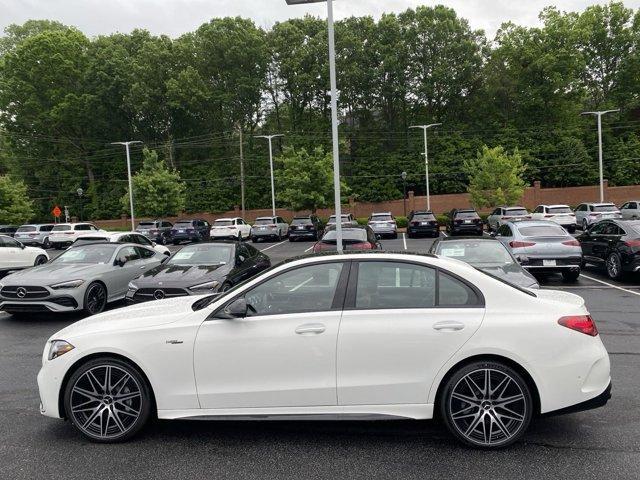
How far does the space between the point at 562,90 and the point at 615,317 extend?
52610 mm

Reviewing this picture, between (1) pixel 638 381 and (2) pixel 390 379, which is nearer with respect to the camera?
(2) pixel 390 379

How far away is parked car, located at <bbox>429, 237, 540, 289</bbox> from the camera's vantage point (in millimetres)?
8914

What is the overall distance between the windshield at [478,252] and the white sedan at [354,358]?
5006mm

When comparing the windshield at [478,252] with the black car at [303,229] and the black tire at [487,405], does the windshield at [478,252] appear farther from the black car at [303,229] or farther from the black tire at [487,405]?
the black car at [303,229]

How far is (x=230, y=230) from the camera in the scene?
3450 cm

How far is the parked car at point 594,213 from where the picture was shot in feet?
99.1

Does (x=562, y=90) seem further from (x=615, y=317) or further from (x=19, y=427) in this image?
(x=19, y=427)

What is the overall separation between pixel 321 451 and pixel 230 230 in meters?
30.9

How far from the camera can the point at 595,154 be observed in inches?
2106

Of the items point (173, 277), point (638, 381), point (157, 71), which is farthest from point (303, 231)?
point (157, 71)

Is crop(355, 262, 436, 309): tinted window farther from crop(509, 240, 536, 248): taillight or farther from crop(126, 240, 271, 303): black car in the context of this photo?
crop(509, 240, 536, 248): taillight

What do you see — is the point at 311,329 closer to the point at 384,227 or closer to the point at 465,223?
the point at 384,227

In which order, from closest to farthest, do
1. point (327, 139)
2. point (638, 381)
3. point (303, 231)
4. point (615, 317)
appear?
point (638, 381)
point (615, 317)
point (303, 231)
point (327, 139)

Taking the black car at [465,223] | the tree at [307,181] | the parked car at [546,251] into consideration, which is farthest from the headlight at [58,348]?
the tree at [307,181]
